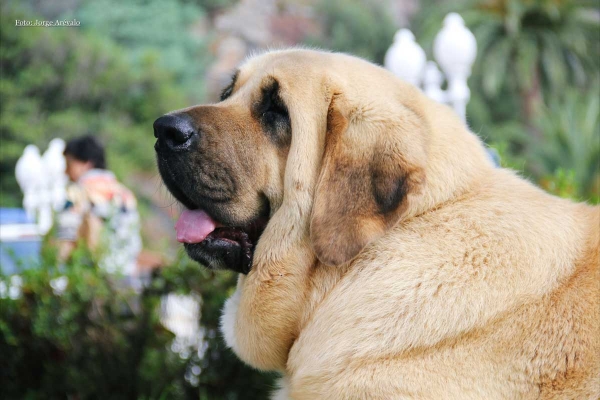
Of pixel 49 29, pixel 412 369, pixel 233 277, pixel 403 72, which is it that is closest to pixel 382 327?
pixel 412 369

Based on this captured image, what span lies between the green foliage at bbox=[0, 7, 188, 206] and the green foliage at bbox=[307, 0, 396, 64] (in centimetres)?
906

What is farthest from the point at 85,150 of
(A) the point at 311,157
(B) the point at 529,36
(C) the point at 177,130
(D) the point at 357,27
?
(D) the point at 357,27

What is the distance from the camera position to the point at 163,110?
30609 mm

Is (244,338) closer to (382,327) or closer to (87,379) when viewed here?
(382,327)

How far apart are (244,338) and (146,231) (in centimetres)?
2601

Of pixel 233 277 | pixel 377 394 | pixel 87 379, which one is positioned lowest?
pixel 87 379

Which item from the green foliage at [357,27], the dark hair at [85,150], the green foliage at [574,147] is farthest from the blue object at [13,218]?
the green foliage at [357,27]

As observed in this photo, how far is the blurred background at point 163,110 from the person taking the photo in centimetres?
415

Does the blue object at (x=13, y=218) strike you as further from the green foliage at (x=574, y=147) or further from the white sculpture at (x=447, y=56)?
the green foliage at (x=574, y=147)

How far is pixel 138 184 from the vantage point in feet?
95.6

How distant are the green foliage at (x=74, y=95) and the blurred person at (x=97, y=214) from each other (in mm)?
20447

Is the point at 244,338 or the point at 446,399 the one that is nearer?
the point at 446,399

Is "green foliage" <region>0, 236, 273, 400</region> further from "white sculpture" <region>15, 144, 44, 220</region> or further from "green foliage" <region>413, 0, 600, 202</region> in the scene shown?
"green foliage" <region>413, 0, 600, 202</region>

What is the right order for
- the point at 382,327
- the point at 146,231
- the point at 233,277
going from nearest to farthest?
the point at 382,327 < the point at 233,277 < the point at 146,231
